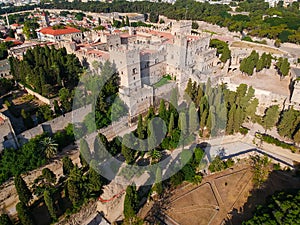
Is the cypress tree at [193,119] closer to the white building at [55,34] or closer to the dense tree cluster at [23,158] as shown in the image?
the dense tree cluster at [23,158]

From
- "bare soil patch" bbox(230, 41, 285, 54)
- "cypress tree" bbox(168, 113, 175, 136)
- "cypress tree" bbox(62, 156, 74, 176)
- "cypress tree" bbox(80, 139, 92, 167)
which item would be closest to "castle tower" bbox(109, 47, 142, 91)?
"cypress tree" bbox(168, 113, 175, 136)

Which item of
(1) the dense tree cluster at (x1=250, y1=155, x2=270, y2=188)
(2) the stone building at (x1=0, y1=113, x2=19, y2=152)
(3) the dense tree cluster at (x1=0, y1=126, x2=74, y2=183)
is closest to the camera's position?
(3) the dense tree cluster at (x1=0, y1=126, x2=74, y2=183)

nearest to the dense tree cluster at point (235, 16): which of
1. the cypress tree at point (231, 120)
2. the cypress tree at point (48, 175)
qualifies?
the cypress tree at point (231, 120)

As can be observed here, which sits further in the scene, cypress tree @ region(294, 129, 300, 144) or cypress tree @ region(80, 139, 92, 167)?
cypress tree @ region(294, 129, 300, 144)

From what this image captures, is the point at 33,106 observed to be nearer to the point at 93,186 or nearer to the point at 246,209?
the point at 93,186

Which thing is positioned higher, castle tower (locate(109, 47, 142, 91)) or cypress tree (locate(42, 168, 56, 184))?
castle tower (locate(109, 47, 142, 91))

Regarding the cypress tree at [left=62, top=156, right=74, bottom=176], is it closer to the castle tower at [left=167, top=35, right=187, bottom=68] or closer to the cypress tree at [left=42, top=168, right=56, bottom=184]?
the cypress tree at [left=42, top=168, right=56, bottom=184]

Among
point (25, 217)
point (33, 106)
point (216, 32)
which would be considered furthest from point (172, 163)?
point (216, 32)
